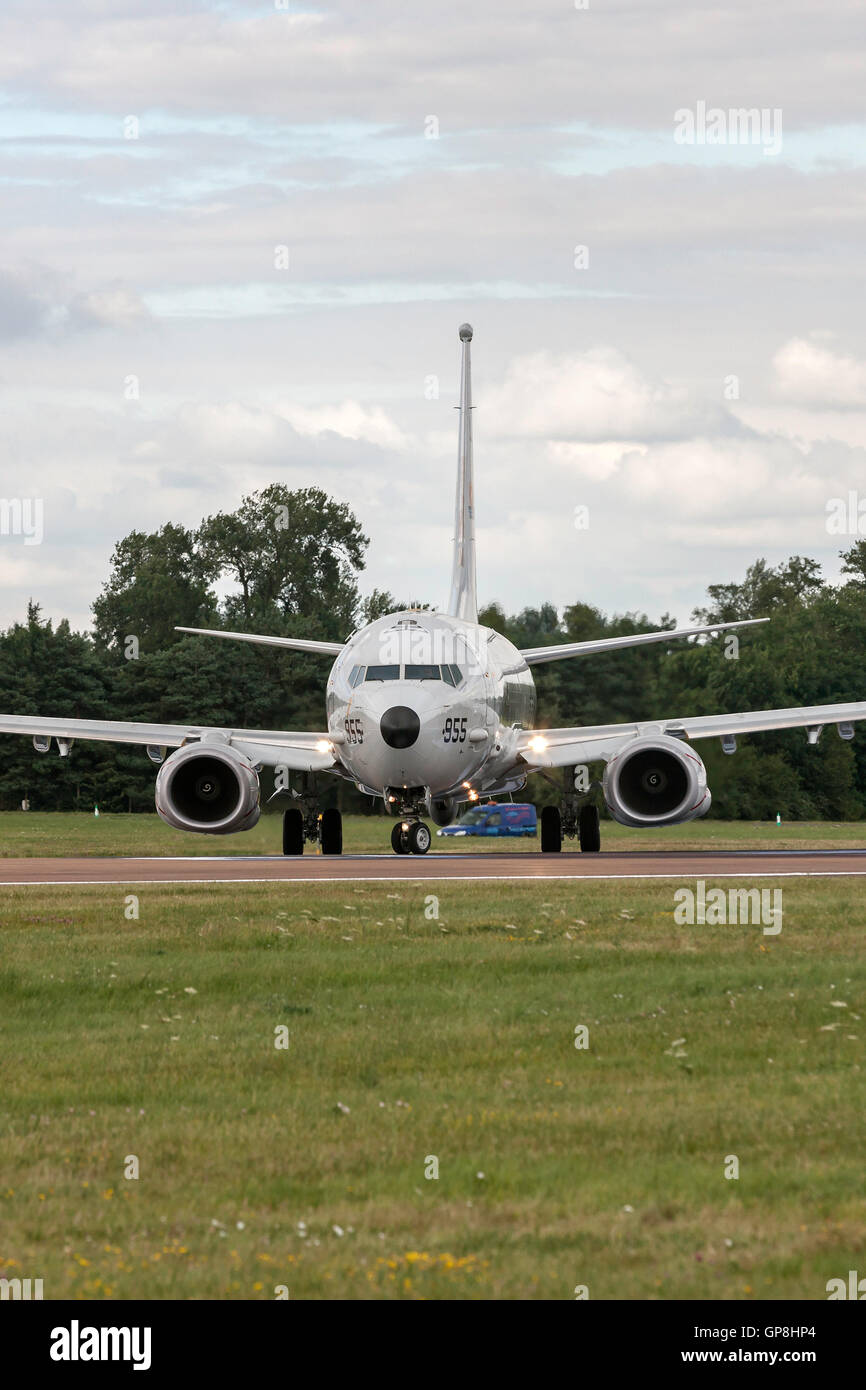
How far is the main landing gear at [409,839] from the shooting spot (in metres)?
37.9

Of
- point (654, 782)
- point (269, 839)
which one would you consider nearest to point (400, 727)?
point (654, 782)

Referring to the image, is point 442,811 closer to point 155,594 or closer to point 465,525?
point 465,525

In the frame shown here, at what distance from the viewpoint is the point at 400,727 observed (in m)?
35.1

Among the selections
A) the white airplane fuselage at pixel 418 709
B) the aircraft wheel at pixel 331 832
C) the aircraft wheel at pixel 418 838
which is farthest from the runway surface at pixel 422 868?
the aircraft wheel at pixel 331 832

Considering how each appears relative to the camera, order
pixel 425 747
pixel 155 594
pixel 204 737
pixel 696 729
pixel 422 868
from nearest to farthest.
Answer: pixel 422 868
pixel 425 747
pixel 204 737
pixel 696 729
pixel 155 594

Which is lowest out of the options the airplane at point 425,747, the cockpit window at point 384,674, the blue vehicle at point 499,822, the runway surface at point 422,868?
the runway surface at point 422,868

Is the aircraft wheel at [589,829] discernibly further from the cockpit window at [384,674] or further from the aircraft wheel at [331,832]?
the cockpit window at [384,674]

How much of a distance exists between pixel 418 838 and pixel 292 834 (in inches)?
114

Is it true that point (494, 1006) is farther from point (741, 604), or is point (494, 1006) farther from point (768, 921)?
point (741, 604)

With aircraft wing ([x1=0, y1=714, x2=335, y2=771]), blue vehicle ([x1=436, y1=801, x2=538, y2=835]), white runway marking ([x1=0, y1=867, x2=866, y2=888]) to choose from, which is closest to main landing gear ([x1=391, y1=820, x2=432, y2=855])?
aircraft wing ([x1=0, y1=714, x2=335, y2=771])

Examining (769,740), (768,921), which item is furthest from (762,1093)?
(769,740)

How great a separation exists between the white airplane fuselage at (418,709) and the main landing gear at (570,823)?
5.81 ft

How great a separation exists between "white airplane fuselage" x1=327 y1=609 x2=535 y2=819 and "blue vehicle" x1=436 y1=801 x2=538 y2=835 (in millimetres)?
35375

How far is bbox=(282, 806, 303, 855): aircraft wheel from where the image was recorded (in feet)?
129
